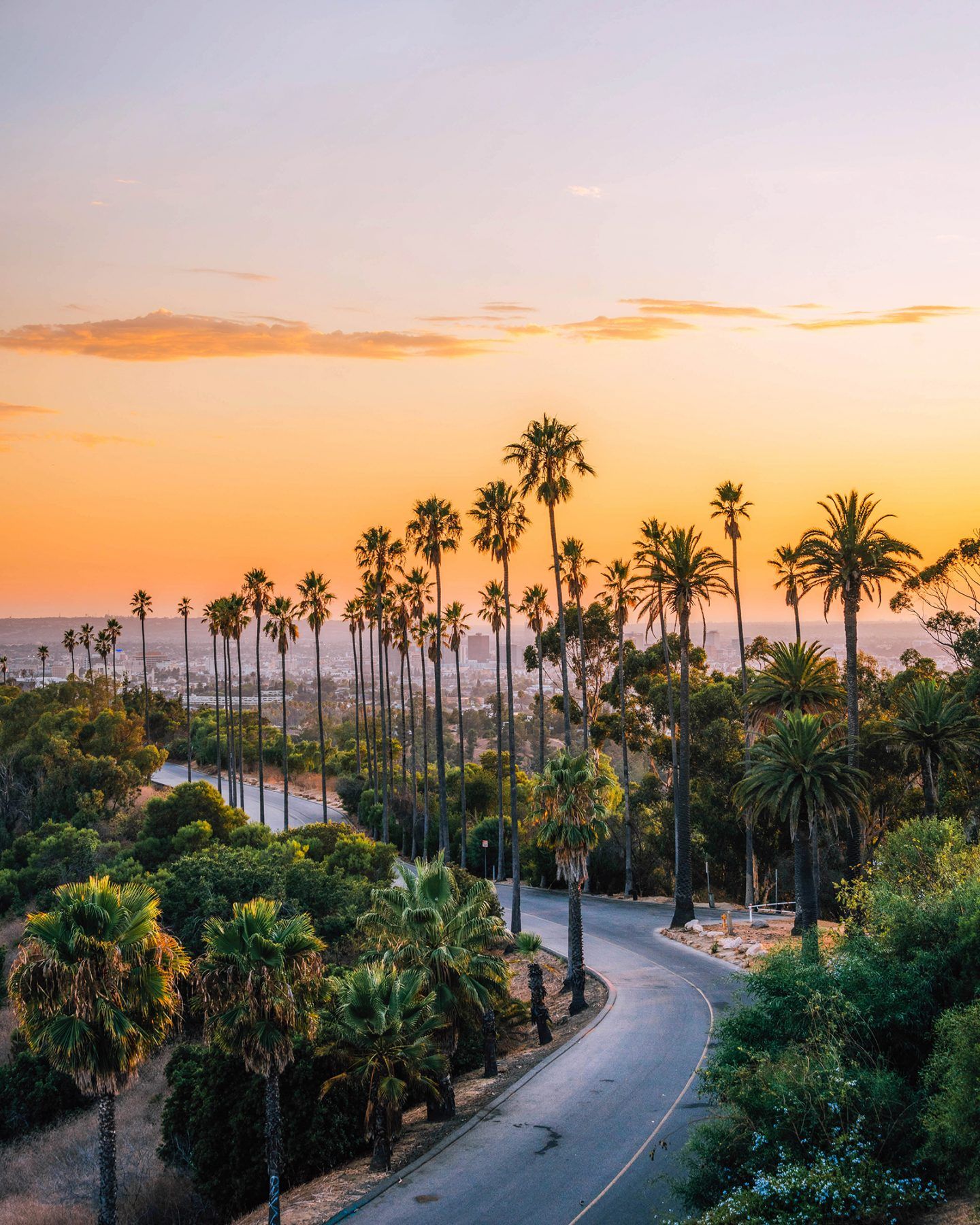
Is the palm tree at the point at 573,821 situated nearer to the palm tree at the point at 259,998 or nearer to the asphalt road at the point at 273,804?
the palm tree at the point at 259,998

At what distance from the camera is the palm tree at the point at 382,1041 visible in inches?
870

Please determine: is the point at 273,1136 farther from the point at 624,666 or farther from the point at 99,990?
the point at 624,666

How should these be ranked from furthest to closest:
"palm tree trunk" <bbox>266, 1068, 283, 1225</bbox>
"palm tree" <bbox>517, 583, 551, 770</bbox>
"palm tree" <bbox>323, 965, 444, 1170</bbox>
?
"palm tree" <bbox>517, 583, 551, 770</bbox> → "palm tree" <bbox>323, 965, 444, 1170</bbox> → "palm tree trunk" <bbox>266, 1068, 283, 1225</bbox>

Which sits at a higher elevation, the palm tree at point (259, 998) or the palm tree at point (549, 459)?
the palm tree at point (549, 459)

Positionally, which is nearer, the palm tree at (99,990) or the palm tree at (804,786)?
the palm tree at (99,990)

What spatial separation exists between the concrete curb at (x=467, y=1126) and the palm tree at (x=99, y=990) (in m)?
5.06

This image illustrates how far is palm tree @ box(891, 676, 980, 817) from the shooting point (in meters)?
37.8

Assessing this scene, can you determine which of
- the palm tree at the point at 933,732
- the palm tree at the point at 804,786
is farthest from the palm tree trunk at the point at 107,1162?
the palm tree at the point at 933,732

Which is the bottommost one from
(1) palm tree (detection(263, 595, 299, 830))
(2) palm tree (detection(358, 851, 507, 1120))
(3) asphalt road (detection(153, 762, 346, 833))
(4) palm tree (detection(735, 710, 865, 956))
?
(3) asphalt road (detection(153, 762, 346, 833))

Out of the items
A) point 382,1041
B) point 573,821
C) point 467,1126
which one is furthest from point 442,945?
point 573,821

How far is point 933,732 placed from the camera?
37844 mm

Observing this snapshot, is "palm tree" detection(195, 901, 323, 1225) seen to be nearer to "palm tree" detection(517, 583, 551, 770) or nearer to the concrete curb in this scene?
the concrete curb

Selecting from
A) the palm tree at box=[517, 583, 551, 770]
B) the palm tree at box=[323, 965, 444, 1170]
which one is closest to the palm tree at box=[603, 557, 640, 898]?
the palm tree at box=[517, 583, 551, 770]

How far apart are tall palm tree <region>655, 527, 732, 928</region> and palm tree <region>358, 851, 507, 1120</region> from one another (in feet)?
65.0
